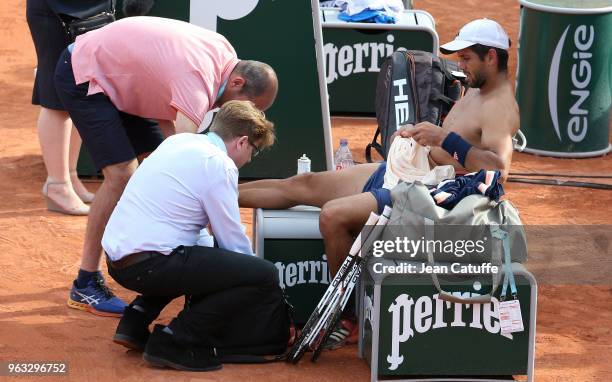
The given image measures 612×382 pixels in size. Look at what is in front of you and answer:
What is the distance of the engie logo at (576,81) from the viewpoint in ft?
30.6

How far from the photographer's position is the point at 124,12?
25.7 ft

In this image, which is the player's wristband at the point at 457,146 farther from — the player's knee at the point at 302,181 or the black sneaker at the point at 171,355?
the black sneaker at the point at 171,355

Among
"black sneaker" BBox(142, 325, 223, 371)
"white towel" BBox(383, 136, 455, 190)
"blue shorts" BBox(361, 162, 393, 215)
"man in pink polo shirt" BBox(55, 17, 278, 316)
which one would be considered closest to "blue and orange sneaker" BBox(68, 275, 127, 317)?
"man in pink polo shirt" BBox(55, 17, 278, 316)

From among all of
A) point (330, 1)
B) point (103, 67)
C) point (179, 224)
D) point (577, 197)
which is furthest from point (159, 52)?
point (330, 1)

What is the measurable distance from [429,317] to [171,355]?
3.77ft

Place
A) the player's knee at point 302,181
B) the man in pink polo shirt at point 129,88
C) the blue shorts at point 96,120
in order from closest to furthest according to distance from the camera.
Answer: the man in pink polo shirt at point 129,88 < the blue shorts at point 96,120 < the player's knee at point 302,181

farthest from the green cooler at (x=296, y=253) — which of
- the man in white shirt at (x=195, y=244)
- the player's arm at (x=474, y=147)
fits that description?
the player's arm at (x=474, y=147)

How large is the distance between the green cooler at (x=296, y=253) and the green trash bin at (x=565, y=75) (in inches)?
158

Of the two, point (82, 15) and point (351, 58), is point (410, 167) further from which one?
point (351, 58)

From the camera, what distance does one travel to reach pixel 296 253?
232 inches

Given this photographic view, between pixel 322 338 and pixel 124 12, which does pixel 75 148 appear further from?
pixel 322 338

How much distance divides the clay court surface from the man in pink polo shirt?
32 cm

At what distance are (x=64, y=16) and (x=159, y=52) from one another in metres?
1.57

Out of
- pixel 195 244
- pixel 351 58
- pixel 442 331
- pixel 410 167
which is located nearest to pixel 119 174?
pixel 195 244
